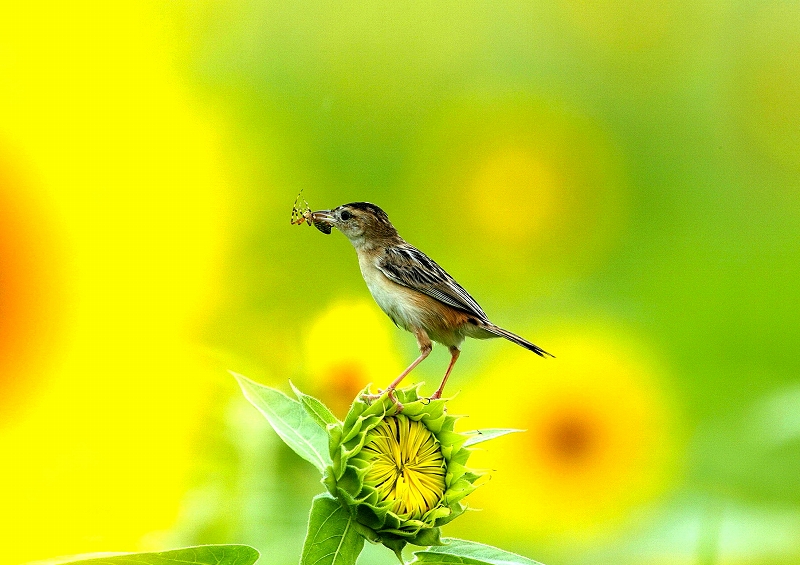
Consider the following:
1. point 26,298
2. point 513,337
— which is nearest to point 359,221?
point 513,337

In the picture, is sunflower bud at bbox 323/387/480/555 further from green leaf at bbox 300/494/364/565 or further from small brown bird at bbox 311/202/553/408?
small brown bird at bbox 311/202/553/408

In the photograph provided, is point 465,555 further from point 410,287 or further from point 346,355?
point 346,355

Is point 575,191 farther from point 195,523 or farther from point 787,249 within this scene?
point 195,523

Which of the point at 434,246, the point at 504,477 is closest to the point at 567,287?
the point at 434,246

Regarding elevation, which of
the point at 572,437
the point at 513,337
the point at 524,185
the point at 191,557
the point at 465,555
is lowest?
the point at 191,557

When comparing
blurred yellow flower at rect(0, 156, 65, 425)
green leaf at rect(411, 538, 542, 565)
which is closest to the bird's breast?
green leaf at rect(411, 538, 542, 565)

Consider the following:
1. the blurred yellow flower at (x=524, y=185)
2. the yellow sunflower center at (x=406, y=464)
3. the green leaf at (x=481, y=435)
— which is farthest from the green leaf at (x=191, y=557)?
the blurred yellow flower at (x=524, y=185)
